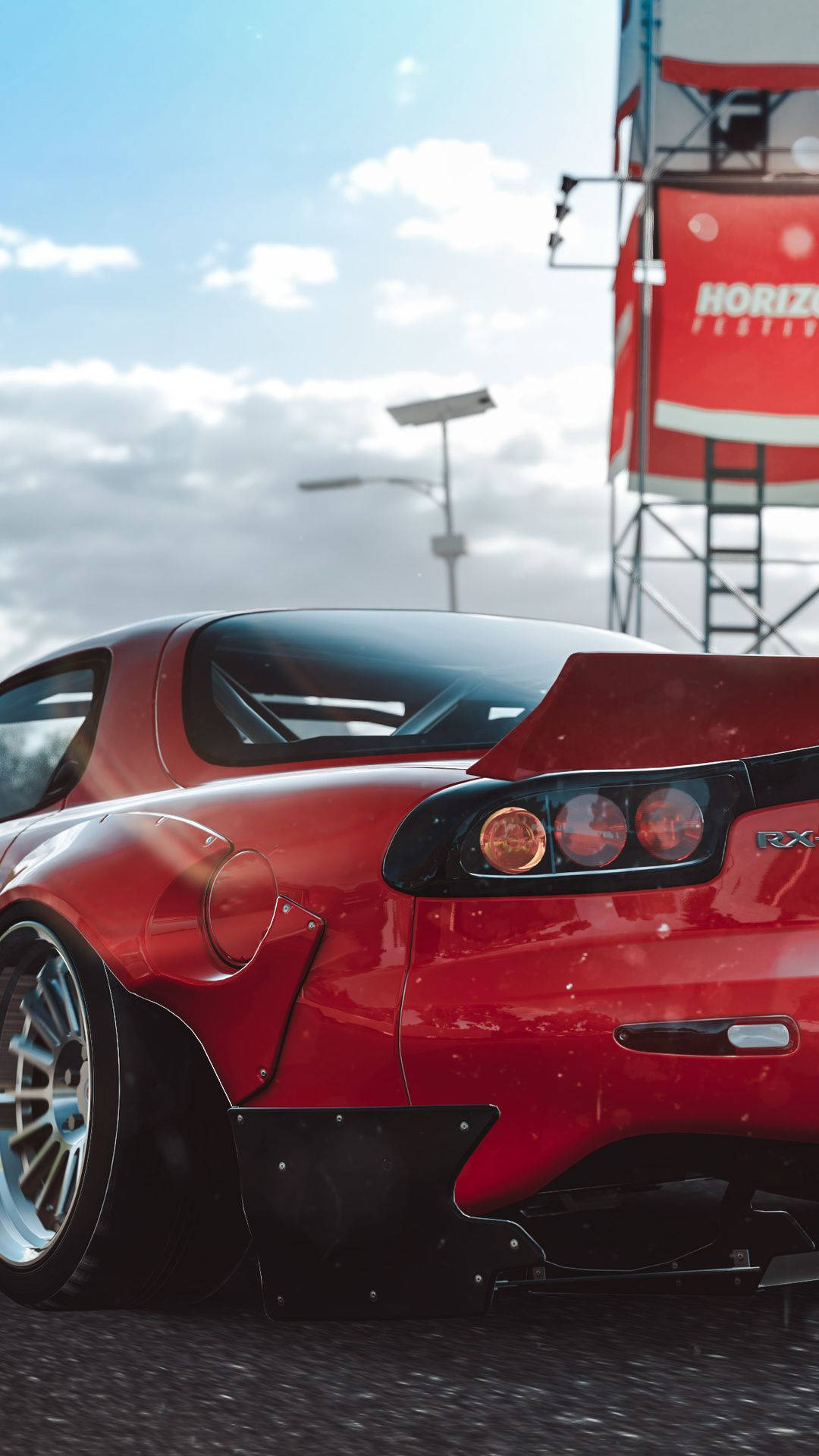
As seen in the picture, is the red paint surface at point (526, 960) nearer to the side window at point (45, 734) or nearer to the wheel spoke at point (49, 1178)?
the wheel spoke at point (49, 1178)

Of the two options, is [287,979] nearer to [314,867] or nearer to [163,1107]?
[314,867]

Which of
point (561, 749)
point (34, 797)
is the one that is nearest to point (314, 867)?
point (561, 749)

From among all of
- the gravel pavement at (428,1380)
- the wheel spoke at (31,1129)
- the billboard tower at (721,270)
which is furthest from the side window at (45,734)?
the billboard tower at (721,270)

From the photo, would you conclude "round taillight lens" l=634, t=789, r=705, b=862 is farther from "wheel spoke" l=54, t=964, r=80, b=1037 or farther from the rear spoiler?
"wheel spoke" l=54, t=964, r=80, b=1037

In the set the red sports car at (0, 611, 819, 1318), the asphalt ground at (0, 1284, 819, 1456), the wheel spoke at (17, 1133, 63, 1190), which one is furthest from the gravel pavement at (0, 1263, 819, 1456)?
the wheel spoke at (17, 1133, 63, 1190)

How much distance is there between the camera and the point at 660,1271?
7.92 ft

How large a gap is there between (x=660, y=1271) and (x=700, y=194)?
21441 millimetres

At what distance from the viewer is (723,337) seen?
22.2 m

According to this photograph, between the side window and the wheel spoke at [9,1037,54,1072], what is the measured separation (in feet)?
2.18

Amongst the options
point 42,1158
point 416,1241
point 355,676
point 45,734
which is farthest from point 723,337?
point 416,1241

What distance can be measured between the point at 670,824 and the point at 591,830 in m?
0.11

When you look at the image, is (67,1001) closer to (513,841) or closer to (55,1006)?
(55,1006)

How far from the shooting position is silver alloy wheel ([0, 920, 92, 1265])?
2.96 metres

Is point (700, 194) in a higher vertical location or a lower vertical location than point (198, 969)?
higher
